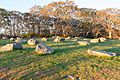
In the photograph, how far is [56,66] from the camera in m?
11.2

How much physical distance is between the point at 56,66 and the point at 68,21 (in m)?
25.2

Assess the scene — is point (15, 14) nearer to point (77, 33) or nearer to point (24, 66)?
point (77, 33)

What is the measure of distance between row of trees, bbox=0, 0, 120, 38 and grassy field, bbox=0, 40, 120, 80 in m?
19.6

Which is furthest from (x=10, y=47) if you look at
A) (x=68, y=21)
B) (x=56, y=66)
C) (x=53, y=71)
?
(x=68, y=21)

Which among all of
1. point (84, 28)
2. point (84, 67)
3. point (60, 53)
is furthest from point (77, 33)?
point (84, 67)

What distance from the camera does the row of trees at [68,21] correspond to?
108ft

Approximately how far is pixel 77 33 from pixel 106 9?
5618 millimetres

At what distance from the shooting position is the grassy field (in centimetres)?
1026

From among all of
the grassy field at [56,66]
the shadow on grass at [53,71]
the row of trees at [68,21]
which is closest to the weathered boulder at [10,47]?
Answer: the grassy field at [56,66]

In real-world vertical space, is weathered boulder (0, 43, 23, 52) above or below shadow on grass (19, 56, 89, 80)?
above

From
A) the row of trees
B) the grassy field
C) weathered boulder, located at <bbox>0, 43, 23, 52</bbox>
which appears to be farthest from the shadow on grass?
the row of trees

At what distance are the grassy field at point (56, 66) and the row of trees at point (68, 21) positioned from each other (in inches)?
770

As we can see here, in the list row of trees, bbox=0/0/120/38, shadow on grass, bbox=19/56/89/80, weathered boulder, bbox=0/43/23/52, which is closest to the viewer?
shadow on grass, bbox=19/56/89/80

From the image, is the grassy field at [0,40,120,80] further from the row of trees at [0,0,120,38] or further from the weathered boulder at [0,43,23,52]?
the row of trees at [0,0,120,38]
